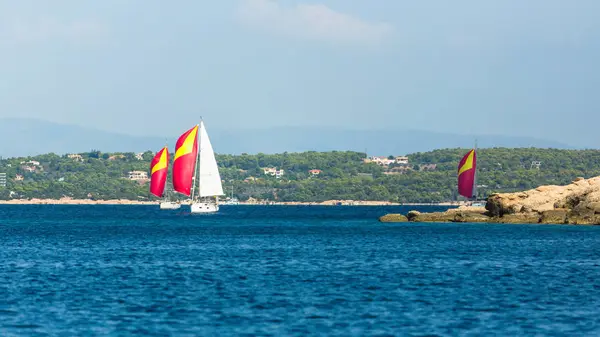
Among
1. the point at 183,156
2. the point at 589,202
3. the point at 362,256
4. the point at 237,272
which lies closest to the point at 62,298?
the point at 237,272

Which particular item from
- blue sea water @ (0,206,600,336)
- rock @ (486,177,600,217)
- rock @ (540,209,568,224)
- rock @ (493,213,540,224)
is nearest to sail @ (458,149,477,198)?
rock @ (486,177,600,217)

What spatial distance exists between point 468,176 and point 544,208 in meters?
37.3

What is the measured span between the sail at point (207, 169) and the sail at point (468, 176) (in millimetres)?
34866

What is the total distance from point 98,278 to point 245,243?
3080cm

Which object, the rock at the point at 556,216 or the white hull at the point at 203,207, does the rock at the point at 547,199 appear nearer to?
the rock at the point at 556,216

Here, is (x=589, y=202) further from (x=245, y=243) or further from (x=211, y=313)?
(x=211, y=313)

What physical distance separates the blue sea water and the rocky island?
26.6m

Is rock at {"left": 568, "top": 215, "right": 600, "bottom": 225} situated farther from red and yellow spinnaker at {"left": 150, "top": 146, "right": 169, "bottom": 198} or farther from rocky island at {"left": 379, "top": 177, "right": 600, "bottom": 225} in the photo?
red and yellow spinnaker at {"left": 150, "top": 146, "right": 169, "bottom": 198}

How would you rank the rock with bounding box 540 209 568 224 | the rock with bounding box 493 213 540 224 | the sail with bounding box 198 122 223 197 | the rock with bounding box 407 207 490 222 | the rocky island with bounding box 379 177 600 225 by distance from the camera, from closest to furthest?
the rocky island with bounding box 379 177 600 225 < the rock with bounding box 540 209 568 224 < the rock with bounding box 493 213 540 224 < the rock with bounding box 407 207 490 222 < the sail with bounding box 198 122 223 197

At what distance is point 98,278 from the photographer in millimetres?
48469

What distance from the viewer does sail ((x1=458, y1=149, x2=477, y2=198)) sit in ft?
481

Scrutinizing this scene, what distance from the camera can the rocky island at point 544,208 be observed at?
103m

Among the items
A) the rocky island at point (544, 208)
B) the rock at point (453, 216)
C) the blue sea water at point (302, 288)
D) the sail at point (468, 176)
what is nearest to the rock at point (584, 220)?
the rocky island at point (544, 208)

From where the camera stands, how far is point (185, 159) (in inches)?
5325
